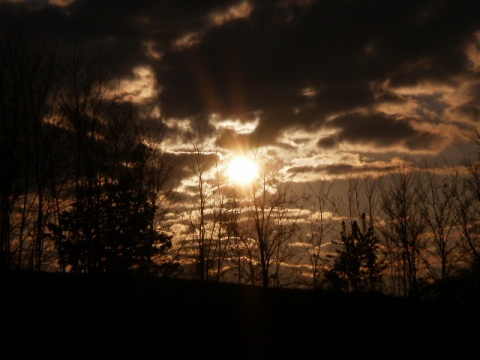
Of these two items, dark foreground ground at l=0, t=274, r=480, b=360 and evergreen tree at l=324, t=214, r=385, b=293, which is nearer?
dark foreground ground at l=0, t=274, r=480, b=360

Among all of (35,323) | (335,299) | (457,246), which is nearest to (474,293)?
(457,246)

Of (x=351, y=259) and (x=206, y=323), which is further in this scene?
(x=351, y=259)

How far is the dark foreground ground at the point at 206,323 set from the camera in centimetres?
1018

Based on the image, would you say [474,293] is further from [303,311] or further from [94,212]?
[94,212]

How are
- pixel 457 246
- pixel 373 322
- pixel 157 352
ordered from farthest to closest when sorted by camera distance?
pixel 457 246 < pixel 373 322 < pixel 157 352

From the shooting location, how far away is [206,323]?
12133 mm

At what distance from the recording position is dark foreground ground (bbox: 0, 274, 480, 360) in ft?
33.4

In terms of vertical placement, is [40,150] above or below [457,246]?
above

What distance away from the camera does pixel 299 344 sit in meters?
11.7

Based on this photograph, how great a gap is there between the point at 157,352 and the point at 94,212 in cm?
1896

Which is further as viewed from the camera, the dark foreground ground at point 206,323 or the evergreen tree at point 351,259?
the evergreen tree at point 351,259

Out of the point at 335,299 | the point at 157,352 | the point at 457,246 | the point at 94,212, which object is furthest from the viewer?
the point at 457,246

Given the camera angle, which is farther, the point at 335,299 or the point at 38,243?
the point at 38,243

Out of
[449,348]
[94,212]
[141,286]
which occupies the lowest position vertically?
[449,348]
